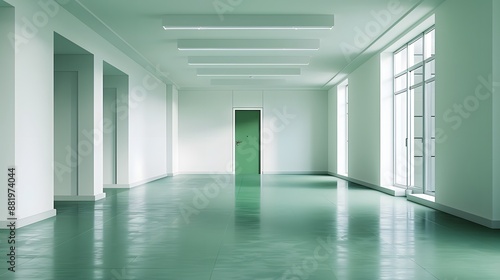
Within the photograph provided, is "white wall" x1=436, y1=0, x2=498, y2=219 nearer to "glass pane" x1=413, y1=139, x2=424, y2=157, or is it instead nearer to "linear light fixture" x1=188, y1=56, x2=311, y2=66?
"glass pane" x1=413, y1=139, x2=424, y2=157

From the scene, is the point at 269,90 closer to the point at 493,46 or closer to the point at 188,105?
the point at 188,105

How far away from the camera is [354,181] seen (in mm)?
19453

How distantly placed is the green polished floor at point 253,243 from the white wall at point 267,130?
13872mm

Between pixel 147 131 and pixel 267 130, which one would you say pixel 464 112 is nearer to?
pixel 147 131

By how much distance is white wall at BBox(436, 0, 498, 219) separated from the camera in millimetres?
8461

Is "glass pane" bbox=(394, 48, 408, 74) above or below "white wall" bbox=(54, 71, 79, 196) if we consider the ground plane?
above

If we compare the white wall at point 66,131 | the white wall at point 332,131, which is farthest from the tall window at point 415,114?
Result: the white wall at point 66,131

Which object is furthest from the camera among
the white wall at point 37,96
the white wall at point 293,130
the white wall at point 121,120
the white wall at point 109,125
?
the white wall at point 293,130

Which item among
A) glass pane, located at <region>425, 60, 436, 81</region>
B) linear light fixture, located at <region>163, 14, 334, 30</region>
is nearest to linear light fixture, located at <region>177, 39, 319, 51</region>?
linear light fixture, located at <region>163, 14, 334, 30</region>

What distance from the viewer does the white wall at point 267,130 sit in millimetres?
25766

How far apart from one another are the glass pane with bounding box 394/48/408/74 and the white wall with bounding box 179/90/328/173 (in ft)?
35.0

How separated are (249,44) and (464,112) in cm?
671

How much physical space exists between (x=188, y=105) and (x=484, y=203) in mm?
19206

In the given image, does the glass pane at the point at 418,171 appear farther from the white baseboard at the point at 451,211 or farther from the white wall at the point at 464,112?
the white wall at the point at 464,112
